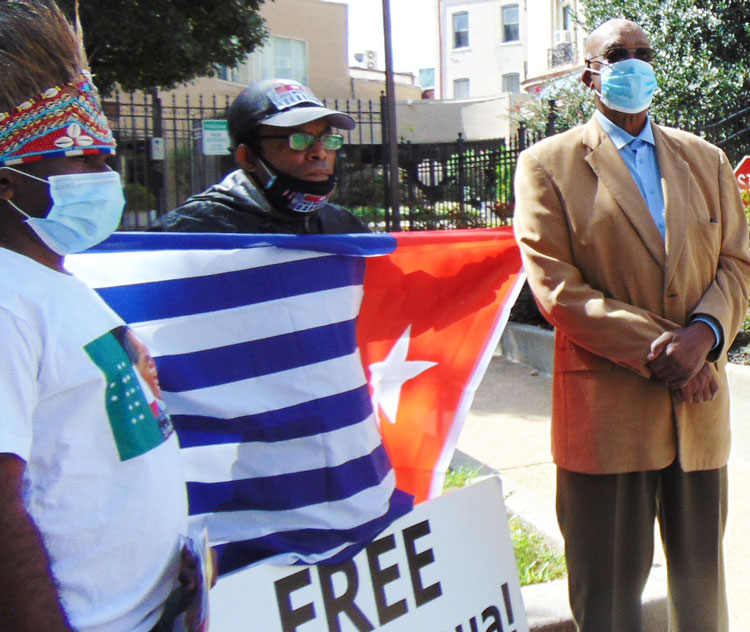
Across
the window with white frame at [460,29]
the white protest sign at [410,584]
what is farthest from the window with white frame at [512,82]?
the white protest sign at [410,584]

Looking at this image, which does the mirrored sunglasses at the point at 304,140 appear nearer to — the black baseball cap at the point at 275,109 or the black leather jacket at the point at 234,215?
the black baseball cap at the point at 275,109

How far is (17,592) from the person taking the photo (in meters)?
1.38

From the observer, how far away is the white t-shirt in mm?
1421

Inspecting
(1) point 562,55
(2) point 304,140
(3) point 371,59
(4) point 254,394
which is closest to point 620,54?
(2) point 304,140

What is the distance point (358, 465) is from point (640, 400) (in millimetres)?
930

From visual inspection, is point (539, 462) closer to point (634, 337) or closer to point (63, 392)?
point (634, 337)

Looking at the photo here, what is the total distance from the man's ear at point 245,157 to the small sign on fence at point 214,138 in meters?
5.85

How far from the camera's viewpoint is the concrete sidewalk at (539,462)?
3416 mm

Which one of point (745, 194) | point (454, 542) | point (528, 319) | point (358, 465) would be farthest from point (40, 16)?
point (528, 319)

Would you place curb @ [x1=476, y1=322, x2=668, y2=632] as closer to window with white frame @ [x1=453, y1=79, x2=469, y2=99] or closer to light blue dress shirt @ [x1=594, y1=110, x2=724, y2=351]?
light blue dress shirt @ [x1=594, y1=110, x2=724, y2=351]

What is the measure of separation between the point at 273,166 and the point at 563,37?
1329 inches

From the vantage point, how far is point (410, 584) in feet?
8.18

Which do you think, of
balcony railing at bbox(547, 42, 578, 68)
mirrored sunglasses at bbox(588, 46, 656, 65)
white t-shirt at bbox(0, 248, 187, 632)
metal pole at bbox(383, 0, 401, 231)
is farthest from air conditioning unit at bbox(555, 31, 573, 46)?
white t-shirt at bbox(0, 248, 187, 632)

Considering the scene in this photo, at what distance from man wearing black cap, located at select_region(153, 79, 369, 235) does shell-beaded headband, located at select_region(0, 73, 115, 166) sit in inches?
40.0
